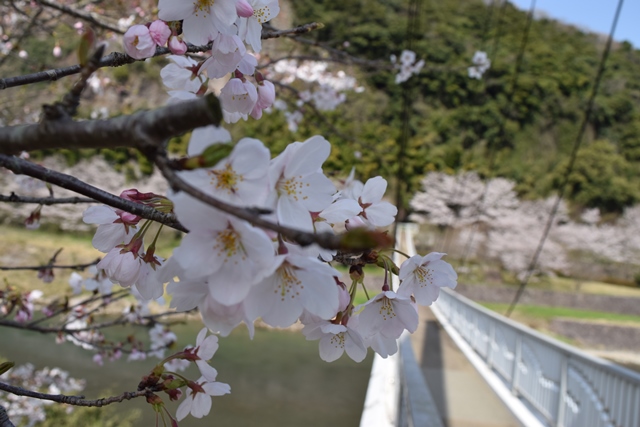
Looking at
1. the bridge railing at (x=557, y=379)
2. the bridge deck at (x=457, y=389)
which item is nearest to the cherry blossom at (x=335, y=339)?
the bridge railing at (x=557, y=379)

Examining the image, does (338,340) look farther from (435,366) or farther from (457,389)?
(435,366)

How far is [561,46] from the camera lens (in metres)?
29.4

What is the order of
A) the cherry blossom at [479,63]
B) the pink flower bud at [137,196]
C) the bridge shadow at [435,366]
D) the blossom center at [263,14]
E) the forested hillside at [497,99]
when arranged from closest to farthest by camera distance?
the pink flower bud at [137,196] < the blossom center at [263,14] < the cherry blossom at [479,63] < the bridge shadow at [435,366] < the forested hillside at [497,99]

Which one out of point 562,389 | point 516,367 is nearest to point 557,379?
point 562,389

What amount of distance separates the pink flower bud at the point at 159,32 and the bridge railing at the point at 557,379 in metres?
1.88

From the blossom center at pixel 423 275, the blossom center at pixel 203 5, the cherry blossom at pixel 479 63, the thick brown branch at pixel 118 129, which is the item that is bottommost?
the blossom center at pixel 423 275

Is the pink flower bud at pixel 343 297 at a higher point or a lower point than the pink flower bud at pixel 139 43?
lower

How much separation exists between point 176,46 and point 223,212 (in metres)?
0.36

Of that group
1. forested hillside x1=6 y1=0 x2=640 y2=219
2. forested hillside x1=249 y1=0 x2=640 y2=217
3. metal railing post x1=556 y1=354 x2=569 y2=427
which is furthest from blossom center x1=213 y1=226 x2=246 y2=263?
forested hillside x1=249 y1=0 x2=640 y2=217

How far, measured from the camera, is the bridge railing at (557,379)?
5.96 ft

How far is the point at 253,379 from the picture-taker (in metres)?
5.73

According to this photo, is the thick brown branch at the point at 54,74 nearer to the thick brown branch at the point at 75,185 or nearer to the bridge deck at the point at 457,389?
the thick brown branch at the point at 75,185

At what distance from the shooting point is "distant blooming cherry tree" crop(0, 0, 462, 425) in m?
0.23

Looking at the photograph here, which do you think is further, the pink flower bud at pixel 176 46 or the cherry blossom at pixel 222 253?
the pink flower bud at pixel 176 46
